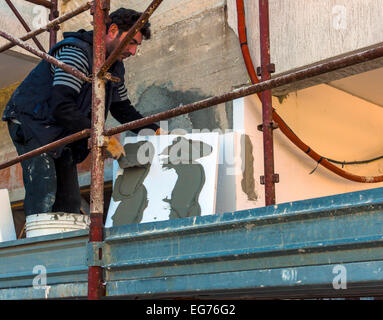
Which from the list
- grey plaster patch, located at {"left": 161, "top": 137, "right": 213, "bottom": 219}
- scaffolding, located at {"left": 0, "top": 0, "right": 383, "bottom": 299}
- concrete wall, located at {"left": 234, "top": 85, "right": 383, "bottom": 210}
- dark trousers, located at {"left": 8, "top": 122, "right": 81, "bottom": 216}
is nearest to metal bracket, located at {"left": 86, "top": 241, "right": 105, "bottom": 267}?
scaffolding, located at {"left": 0, "top": 0, "right": 383, "bottom": 299}

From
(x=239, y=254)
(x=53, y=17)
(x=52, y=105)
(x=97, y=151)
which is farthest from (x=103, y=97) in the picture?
(x=53, y=17)

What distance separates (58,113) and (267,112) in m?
1.47

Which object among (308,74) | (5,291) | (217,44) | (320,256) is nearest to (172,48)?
(217,44)

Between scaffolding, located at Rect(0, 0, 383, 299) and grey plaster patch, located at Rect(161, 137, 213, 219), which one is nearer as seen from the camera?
scaffolding, located at Rect(0, 0, 383, 299)

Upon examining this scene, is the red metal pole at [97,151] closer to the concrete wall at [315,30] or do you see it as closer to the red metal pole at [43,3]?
the concrete wall at [315,30]

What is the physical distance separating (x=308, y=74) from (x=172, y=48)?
3199 mm

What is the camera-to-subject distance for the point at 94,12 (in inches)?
155

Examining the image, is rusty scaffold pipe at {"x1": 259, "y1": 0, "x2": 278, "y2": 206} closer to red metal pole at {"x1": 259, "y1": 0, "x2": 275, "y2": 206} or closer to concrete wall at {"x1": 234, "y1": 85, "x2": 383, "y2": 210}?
red metal pole at {"x1": 259, "y1": 0, "x2": 275, "y2": 206}

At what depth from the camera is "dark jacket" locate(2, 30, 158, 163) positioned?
13.4 ft

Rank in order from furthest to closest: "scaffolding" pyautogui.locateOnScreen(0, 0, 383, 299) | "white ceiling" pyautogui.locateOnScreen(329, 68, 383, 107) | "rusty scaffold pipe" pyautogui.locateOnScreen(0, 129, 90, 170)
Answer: "white ceiling" pyautogui.locateOnScreen(329, 68, 383, 107), "rusty scaffold pipe" pyautogui.locateOnScreen(0, 129, 90, 170), "scaffolding" pyautogui.locateOnScreen(0, 0, 383, 299)

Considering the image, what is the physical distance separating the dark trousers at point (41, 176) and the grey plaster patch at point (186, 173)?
0.72m

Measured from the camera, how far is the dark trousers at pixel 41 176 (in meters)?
4.35

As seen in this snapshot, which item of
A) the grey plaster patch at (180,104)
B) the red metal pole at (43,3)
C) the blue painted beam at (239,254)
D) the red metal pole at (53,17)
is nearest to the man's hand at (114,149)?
the blue painted beam at (239,254)

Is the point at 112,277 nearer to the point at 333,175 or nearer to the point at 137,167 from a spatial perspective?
the point at 137,167
